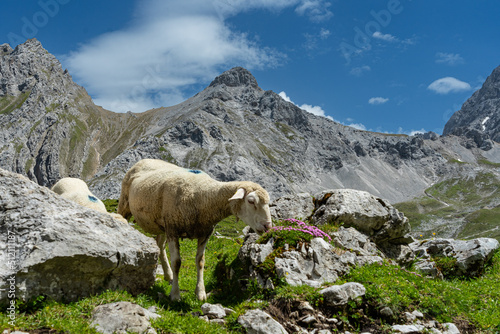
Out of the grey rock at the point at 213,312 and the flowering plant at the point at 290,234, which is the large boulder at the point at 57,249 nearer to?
the grey rock at the point at 213,312

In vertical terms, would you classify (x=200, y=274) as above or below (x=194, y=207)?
below

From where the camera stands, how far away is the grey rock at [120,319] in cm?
719

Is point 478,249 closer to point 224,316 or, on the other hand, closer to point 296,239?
point 296,239

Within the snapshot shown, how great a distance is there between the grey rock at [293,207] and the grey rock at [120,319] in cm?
1024

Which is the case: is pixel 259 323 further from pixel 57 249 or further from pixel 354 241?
pixel 354 241

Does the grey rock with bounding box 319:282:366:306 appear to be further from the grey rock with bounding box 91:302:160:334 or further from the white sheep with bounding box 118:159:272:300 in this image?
the grey rock with bounding box 91:302:160:334

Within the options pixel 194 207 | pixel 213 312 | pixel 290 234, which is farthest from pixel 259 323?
pixel 194 207

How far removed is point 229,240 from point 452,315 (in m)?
15.0

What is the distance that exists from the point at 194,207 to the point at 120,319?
4.74 meters

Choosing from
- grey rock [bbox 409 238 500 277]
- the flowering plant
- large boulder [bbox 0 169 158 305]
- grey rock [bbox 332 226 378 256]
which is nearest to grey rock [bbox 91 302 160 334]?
large boulder [bbox 0 169 158 305]

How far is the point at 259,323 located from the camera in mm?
8477

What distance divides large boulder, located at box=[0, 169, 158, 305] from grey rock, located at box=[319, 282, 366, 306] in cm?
530

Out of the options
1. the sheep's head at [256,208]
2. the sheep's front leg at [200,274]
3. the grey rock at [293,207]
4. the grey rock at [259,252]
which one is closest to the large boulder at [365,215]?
the grey rock at [293,207]

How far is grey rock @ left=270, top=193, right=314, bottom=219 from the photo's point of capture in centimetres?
1734
